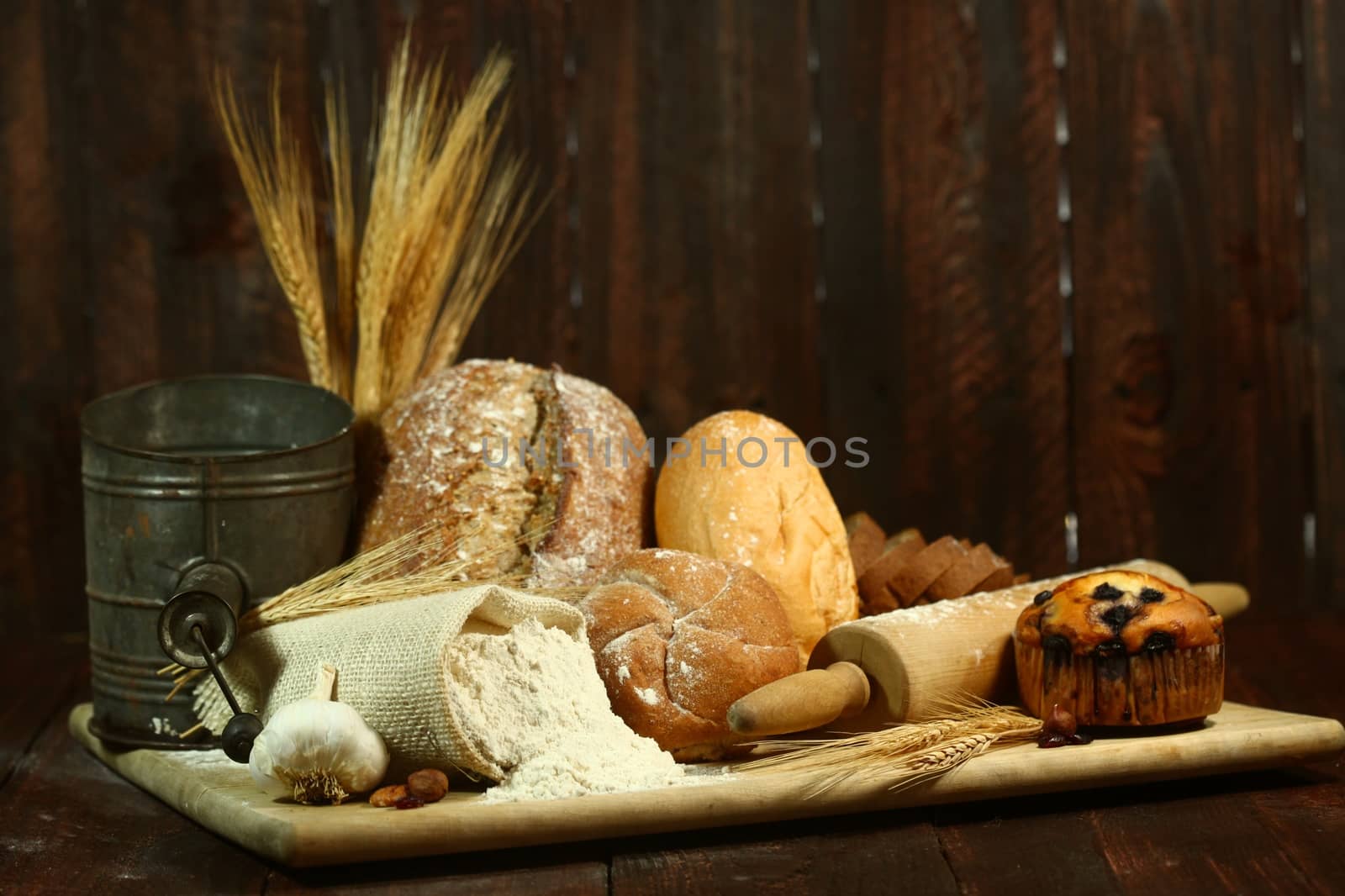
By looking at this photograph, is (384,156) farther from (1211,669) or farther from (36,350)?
(1211,669)

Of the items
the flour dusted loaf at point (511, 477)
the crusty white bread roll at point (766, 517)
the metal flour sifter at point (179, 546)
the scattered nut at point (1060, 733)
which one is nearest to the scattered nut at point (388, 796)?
the metal flour sifter at point (179, 546)

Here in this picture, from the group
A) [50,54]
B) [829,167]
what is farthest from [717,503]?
[50,54]

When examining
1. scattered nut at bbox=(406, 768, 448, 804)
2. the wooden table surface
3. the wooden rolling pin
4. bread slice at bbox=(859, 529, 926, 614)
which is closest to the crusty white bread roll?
bread slice at bbox=(859, 529, 926, 614)

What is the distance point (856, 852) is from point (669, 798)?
0.22 meters

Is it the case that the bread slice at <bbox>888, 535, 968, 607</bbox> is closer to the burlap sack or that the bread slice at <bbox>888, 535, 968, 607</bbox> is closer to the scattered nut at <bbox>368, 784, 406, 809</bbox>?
the burlap sack

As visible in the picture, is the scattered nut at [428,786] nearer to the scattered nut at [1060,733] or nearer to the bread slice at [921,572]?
the scattered nut at [1060,733]

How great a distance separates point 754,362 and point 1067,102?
910 mm

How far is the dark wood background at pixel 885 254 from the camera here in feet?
9.83

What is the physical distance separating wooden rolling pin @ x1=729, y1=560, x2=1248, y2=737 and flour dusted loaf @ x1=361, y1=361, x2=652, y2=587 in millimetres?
439

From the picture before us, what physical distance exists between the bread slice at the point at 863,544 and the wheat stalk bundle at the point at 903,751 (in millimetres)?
541

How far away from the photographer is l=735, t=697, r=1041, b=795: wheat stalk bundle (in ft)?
5.38

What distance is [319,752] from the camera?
160 centimetres

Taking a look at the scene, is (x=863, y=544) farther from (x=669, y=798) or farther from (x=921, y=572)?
(x=669, y=798)

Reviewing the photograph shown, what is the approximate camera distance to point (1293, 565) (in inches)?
127
